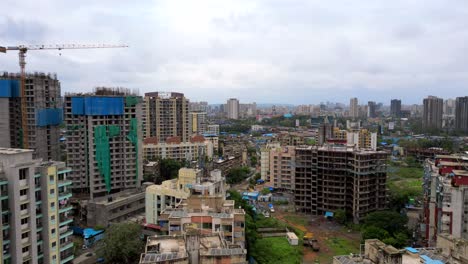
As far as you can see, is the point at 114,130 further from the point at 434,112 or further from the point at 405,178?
the point at 434,112

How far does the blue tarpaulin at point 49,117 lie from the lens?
78.4 feet

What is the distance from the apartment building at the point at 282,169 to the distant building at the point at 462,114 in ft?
164

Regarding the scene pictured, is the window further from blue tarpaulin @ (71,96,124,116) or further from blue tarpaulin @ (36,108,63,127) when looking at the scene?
blue tarpaulin @ (36,108,63,127)

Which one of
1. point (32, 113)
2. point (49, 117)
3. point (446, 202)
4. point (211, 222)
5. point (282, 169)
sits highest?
point (32, 113)

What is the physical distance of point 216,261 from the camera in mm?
8711

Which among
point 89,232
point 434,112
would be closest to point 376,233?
point 89,232

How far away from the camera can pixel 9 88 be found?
79.0ft

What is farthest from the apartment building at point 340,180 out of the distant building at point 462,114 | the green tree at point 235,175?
the distant building at point 462,114

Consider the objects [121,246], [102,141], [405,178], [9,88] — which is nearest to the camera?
[121,246]

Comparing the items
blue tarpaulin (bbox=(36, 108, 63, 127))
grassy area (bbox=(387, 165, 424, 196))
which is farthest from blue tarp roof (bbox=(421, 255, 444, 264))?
blue tarpaulin (bbox=(36, 108, 63, 127))

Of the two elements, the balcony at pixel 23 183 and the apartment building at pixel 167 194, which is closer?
the balcony at pixel 23 183

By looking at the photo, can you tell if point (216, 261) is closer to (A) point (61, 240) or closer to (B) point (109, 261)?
(A) point (61, 240)

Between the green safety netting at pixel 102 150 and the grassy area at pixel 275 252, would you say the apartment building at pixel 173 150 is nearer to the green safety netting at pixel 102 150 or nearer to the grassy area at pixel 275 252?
the green safety netting at pixel 102 150

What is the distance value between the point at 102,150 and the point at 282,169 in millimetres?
13799
